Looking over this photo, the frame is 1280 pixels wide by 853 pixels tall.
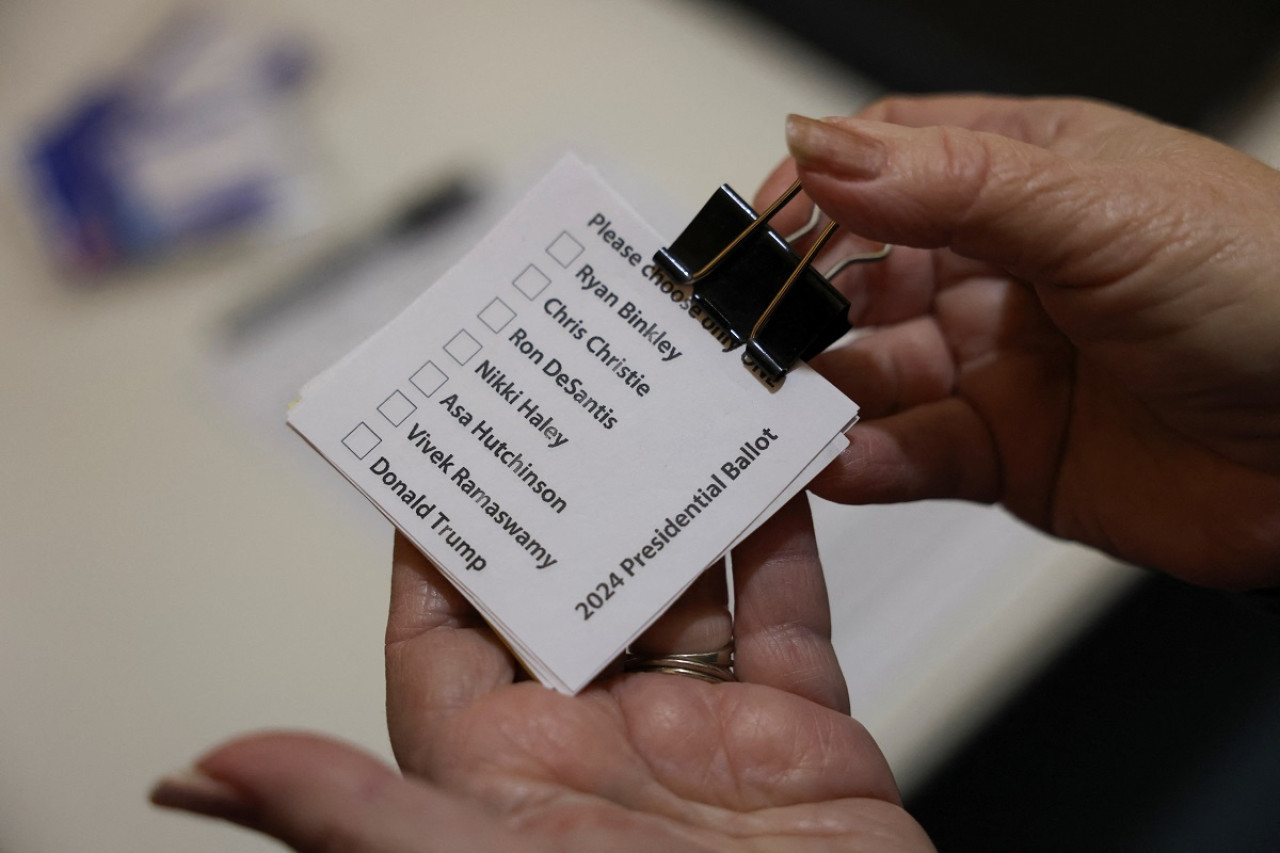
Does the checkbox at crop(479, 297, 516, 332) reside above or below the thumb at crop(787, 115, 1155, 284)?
above

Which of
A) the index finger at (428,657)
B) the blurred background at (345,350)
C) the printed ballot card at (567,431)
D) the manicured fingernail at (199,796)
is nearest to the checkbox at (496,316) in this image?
the printed ballot card at (567,431)

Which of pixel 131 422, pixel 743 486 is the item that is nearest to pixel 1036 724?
pixel 743 486

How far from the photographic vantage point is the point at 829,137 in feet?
1.46

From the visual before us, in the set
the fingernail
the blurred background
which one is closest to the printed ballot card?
the fingernail

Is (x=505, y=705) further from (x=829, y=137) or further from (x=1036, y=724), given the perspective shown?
(x=1036, y=724)

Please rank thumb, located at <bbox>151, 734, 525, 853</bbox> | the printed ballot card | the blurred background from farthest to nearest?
the blurred background
the printed ballot card
thumb, located at <bbox>151, 734, 525, 853</bbox>

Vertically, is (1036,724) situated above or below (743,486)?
below

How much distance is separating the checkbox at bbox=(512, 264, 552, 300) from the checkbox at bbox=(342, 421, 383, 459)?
0.12 m

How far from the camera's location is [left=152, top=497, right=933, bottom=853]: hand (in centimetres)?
37

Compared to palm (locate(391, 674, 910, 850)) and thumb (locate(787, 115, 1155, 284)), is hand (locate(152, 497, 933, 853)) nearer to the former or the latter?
palm (locate(391, 674, 910, 850))

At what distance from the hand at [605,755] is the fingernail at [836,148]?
0.66ft

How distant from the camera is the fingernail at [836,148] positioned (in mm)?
443

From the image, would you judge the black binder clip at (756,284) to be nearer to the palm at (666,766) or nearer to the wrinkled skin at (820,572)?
the wrinkled skin at (820,572)

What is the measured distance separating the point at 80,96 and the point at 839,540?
1.05 m
